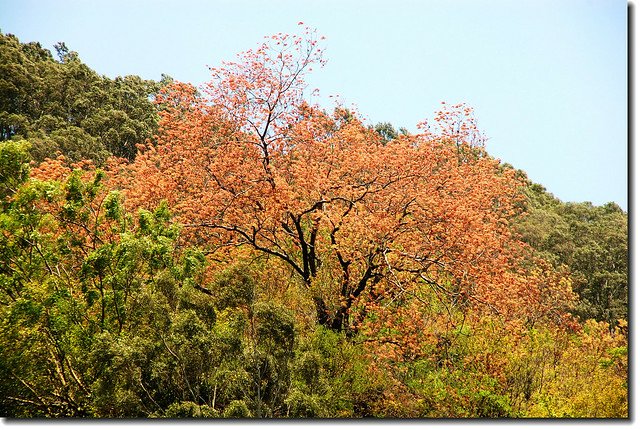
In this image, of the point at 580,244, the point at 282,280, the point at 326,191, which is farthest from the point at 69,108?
the point at 580,244

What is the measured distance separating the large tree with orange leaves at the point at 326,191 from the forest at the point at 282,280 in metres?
0.02

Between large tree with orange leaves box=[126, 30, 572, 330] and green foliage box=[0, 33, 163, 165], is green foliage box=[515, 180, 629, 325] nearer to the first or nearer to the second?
large tree with orange leaves box=[126, 30, 572, 330]

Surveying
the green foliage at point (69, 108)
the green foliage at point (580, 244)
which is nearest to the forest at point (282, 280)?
the green foliage at point (580, 244)

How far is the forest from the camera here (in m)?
4.18

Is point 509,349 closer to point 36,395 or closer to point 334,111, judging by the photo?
point 334,111

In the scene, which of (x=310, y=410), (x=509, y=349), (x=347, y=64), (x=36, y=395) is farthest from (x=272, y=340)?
(x=347, y=64)

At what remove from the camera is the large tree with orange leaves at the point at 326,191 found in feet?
19.2

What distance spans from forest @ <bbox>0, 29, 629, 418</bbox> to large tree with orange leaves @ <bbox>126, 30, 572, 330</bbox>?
0.02 metres

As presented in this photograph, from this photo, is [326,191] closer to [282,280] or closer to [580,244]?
[282,280]

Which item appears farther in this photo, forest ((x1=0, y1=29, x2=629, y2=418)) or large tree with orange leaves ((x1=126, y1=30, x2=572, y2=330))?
large tree with orange leaves ((x1=126, y1=30, x2=572, y2=330))

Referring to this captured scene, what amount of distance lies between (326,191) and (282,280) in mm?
1022

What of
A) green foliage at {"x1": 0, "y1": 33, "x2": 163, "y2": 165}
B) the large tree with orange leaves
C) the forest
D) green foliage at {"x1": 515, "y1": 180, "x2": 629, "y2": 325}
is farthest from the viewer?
green foliage at {"x1": 0, "y1": 33, "x2": 163, "y2": 165}

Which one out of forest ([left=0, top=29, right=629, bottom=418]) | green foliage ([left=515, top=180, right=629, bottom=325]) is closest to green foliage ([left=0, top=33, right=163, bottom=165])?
forest ([left=0, top=29, right=629, bottom=418])

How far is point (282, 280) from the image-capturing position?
5.98 meters
